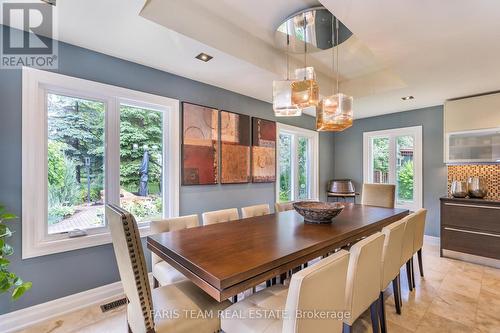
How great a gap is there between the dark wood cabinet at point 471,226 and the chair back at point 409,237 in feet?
5.56

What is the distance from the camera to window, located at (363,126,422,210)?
4387 millimetres

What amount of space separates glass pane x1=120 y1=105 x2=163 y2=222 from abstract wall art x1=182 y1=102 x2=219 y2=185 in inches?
11.7

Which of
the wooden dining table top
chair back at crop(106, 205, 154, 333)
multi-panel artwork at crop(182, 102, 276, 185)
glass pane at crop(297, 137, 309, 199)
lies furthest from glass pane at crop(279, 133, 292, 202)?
chair back at crop(106, 205, 154, 333)

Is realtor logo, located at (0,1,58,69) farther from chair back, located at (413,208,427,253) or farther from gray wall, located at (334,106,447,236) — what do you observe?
gray wall, located at (334,106,447,236)

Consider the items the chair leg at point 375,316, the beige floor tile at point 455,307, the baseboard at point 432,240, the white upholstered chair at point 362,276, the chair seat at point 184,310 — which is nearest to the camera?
the chair seat at point 184,310

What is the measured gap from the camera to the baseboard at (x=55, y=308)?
1889 mm

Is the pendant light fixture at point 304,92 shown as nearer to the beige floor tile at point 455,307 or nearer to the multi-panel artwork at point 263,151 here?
the multi-panel artwork at point 263,151

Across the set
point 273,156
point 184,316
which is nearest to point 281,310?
point 184,316

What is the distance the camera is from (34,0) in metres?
1.66

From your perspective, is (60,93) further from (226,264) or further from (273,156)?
(273,156)

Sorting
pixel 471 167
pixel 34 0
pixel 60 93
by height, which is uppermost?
pixel 34 0

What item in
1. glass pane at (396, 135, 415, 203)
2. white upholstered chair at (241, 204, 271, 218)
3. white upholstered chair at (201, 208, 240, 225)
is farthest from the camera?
glass pane at (396, 135, 415, 203)

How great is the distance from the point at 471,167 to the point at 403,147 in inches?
42.3

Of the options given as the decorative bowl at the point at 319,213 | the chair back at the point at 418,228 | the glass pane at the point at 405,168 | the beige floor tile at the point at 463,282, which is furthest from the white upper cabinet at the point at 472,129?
the decorative bowl at the point at 319,213
